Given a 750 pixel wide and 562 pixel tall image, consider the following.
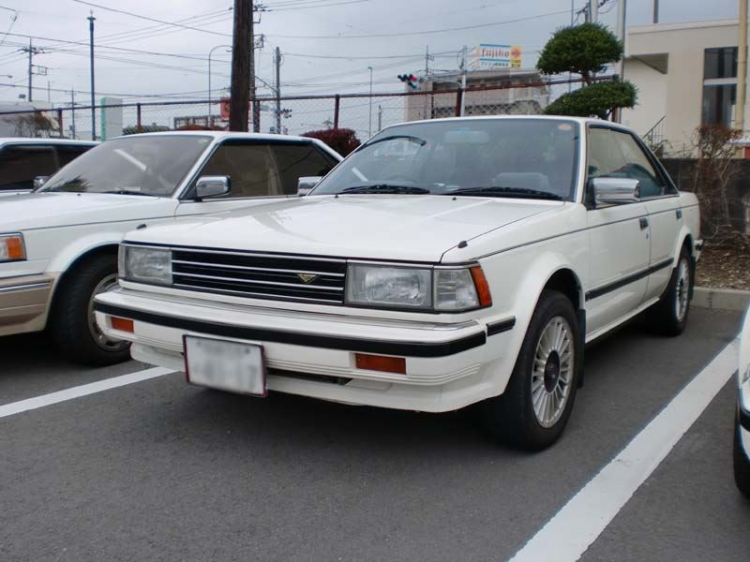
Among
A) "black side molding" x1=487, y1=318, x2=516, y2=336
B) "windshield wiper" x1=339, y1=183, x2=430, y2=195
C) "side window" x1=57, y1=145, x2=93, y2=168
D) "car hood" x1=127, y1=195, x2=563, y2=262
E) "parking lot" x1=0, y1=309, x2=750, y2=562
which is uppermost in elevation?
"side window" x1=57, y1=145, x2=93, y2=168

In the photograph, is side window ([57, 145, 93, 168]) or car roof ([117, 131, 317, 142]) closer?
car roof ([117, 131, 317, 142])

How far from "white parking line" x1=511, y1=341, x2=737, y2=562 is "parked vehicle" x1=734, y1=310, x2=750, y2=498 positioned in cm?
41

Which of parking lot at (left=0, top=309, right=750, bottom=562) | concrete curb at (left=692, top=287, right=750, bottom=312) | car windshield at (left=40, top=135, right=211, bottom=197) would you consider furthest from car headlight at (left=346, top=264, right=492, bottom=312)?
concrete curb at (left=692, top=287, right=750, bottom=312)

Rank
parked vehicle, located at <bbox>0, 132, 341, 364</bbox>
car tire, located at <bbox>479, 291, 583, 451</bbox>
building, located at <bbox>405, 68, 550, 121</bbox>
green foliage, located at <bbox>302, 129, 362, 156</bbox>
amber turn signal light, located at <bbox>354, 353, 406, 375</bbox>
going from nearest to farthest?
amber turn signal light, located at <bbox>354, 353, 406, 375</bbox>
car tire, located at <bbox>479, 291, 583, 451</bbox>
parked vehicle, located at <bbox>0, 132, 341, 364</bbox>
building, located at <bbox>405, 68, 550, 121</bbox>
green foliage, located at <bbox>302, 129, 362, 156</bbox>

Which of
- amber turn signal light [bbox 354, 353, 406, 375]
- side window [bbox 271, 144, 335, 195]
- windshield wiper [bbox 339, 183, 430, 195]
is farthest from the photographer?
side window [bbox 271, 144, 335, 195]

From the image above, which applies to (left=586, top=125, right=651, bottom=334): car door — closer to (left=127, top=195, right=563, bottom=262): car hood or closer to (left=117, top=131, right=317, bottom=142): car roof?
(left=127, top=195, right=563, bottom=262): car hood

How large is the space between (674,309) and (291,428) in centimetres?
324

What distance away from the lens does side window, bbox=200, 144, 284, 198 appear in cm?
561

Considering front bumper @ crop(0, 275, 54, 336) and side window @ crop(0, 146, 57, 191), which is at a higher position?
side window @ crop(0, 146, 57, 191)

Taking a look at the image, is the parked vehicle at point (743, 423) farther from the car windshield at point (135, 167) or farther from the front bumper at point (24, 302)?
the car windshield at point (135, 167)

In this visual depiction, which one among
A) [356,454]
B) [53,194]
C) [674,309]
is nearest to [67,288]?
[53,194]

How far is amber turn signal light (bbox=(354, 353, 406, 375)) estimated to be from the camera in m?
2.80

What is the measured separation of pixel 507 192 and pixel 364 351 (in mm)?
1545

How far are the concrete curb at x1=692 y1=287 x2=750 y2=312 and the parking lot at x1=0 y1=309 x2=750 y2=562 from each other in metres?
2.62
